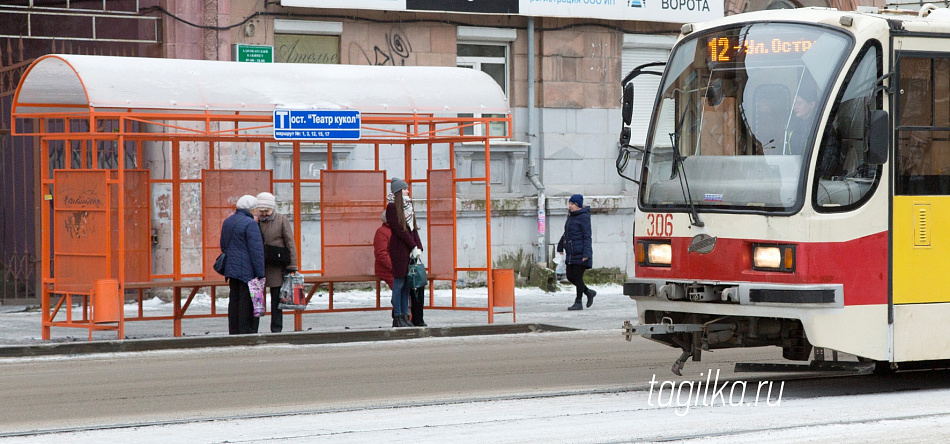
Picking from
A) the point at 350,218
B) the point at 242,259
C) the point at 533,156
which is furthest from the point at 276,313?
the point at 533,156

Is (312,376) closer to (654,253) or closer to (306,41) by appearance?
(654,253)

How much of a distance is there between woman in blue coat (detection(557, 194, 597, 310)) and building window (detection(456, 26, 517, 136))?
356cm

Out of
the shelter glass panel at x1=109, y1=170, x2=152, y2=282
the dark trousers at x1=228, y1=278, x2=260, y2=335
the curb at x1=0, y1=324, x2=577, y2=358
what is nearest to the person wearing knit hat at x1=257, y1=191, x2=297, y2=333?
the dark trousers at x1=228, y1=278, x2=260, y2=335

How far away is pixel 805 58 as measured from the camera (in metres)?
Result: 9.44

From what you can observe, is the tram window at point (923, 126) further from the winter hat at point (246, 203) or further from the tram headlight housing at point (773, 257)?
the winter hat at point (246, 203)

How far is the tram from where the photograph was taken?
362 inches

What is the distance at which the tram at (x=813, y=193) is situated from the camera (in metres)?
9.19

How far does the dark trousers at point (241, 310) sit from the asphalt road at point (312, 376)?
661 millimetres

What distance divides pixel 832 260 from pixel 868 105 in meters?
1.12

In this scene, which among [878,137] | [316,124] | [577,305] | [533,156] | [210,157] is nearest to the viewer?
[878,137]

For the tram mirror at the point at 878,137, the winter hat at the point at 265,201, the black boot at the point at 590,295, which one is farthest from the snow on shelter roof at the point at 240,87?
the tram mirror at the point at 878,137

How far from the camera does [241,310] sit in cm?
1461

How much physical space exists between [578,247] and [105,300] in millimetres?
6762

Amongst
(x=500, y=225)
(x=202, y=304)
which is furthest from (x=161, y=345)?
(x=500, y=225)
